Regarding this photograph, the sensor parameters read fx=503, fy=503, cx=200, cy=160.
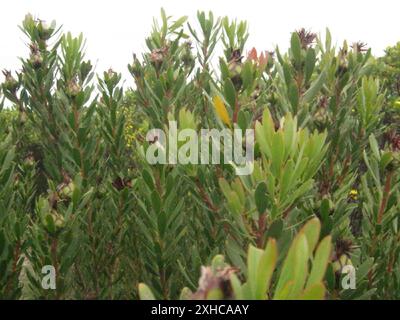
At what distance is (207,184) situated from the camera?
1981 mm

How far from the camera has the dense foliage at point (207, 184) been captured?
57.7 inches

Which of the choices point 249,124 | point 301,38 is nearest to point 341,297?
point 249,124

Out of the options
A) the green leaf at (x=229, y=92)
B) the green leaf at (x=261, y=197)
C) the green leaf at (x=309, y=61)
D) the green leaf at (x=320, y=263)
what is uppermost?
the green leaf at (x=309, y=61)

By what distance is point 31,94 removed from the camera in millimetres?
3104

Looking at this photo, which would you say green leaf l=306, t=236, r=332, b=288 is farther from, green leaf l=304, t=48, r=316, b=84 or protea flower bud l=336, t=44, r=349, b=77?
protea flower bud l=336, t=44, r=349, b=77

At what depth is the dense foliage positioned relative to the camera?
4.81 ft

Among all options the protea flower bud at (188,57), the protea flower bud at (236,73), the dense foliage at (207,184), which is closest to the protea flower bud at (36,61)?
the dense foliage at (207,184)

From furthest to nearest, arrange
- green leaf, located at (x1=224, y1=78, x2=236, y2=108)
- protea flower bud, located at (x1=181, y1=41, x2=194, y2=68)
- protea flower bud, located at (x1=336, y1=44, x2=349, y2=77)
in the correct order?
protea flower bud, located at (x1=181, y1=41, x2=194, y2=68) < protea flower bud, located at (x1=336, y1=44, x2=349, y2=77) < green leaf, located at (x1=224, y1=78, x2=236, y2=108)

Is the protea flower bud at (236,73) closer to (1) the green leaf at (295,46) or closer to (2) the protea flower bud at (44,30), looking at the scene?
(1) the green leaf at (295,46)

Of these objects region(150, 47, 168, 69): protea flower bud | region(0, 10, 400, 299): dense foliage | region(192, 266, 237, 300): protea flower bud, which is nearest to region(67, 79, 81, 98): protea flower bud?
region(0, 10, 400, 299): dense foliage

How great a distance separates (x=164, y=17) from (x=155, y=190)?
1663 mm

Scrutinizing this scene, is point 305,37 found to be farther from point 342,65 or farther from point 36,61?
Answer: point 36,61
